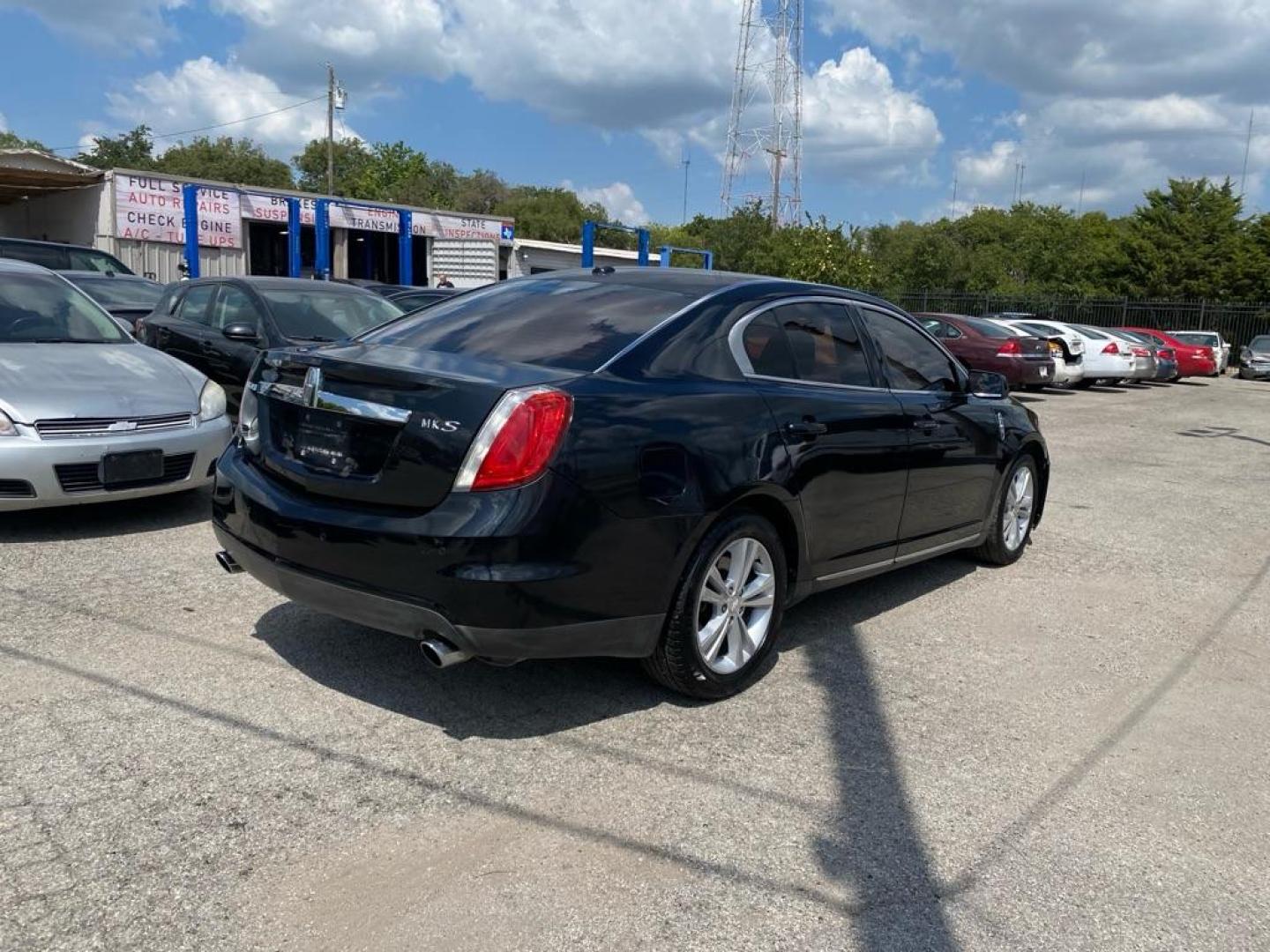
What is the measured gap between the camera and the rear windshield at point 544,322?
12.6ft

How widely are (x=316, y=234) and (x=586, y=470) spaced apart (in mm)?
26562

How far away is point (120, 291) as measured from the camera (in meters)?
12.4

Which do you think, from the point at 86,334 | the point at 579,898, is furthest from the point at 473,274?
the point at 579,898

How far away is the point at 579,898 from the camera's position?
2697 millimetres

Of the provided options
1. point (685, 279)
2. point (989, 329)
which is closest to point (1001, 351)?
point (989, 329)

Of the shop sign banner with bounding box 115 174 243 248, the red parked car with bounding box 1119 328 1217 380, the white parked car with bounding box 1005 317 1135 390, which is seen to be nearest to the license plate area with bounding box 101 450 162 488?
the white parked car with bounding box 1005 317 1135 390

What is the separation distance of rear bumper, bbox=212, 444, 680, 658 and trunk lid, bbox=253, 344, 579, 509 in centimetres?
8

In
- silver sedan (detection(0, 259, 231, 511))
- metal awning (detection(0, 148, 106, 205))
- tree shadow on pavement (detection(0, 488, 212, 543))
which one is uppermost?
metal awning (detection(0, 148, 106, 205))

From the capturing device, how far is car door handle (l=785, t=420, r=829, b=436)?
13.6 feet

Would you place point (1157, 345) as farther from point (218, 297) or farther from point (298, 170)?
point (298, 170)

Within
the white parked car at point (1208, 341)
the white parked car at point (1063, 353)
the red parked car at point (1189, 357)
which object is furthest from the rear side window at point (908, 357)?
the white parked car at point (1208, 341)

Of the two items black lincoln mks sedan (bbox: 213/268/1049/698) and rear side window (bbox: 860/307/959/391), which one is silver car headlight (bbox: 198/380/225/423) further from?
rear side window (bbox: 860/307/959/391)

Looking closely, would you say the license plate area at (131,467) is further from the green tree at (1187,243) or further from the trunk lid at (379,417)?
the green tree at (1187,243)

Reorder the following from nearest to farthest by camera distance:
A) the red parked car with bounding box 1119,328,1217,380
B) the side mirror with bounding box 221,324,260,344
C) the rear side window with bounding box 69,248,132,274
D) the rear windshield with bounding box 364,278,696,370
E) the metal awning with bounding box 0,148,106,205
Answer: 1. the rear windshield with bounding box 364,278,696,370
2. the side mirror with bounding box 221,324,260,344
3. the rear side window with bounding box 69,248,132,274
4. the metal awning with bounding box 0,148,106,205
5. the red parked car with bounding box 1119,328,1217,380
